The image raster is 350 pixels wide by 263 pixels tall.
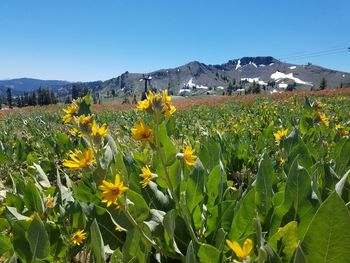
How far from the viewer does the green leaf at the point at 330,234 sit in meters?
1.08

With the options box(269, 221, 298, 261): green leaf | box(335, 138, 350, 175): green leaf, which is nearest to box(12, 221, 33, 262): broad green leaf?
box(269, 221, 298, 261): green leaf

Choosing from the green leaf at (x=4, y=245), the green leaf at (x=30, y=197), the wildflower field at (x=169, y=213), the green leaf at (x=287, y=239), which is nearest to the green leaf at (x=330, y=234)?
the wildflower field at (x=169, y=213)

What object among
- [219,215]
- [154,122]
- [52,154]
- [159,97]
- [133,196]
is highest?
[159,97]

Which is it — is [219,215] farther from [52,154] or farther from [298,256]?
[52,154]

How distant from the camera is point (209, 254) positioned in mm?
1378

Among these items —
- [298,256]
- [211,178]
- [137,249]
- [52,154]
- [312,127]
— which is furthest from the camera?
[52,154]

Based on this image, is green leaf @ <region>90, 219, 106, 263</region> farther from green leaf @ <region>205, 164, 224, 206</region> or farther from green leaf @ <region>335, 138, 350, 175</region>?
green leaf @ <region>335, 138, 350, 175</region>

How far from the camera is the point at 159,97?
1648 millimetres

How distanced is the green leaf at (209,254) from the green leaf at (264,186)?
1.49 feet

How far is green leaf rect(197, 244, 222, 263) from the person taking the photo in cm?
136

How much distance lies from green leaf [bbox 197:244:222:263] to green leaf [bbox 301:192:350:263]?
310 mm

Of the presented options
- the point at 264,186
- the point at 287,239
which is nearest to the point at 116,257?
the point at 287,239

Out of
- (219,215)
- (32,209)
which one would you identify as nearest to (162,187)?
(219,215)

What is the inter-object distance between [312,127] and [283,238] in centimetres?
267
